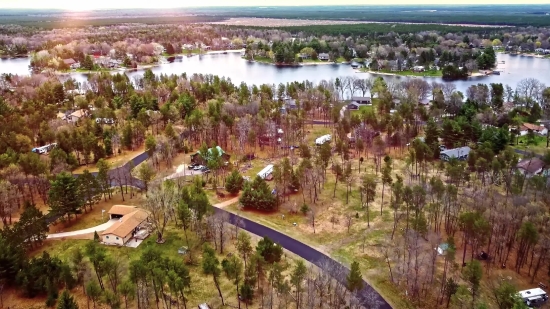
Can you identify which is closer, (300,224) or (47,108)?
(300,224)

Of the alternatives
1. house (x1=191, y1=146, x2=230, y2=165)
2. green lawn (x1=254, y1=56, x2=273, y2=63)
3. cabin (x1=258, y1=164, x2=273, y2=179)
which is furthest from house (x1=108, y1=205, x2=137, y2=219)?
green lawn (x1=254, y1=56, x2=273, y2=63)

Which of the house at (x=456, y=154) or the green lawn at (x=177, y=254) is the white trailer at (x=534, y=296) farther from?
the house at (x=456, y=154)

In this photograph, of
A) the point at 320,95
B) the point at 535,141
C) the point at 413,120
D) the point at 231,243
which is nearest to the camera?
the point at 231,243

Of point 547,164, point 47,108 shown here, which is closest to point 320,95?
point 547,164

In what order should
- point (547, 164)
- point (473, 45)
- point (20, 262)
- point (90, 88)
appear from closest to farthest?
point (20, 262) < point (547, 164) < point (90, 88) < point (473, 45)

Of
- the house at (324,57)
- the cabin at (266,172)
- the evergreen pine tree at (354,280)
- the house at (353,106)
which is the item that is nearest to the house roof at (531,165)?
the cabin at (266,172)

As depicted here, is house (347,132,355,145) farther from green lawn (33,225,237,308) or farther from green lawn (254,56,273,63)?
green lawn (254,56,273,63)

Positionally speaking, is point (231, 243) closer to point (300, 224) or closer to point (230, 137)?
point (300, 224)
